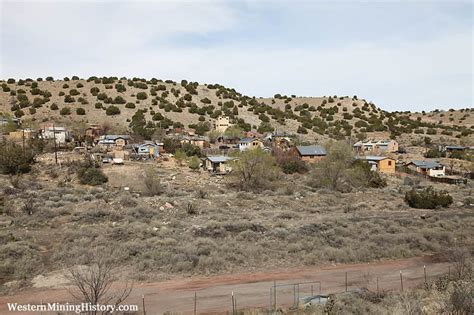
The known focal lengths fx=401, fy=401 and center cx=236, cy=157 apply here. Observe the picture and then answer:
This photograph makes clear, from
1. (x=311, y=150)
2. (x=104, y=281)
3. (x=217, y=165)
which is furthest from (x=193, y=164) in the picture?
(x=104, y=281)

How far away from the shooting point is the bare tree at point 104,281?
14211 millimetres

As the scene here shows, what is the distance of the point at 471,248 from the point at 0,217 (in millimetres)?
31355

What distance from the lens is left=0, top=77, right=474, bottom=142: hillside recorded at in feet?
263

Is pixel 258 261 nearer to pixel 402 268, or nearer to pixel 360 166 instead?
pixel 402 268

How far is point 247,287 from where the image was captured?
17.4m

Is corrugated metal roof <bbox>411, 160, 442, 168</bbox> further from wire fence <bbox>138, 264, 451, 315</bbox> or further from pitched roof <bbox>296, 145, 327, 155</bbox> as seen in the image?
wire fence <bbox>138, 264, 451, 315</bbox>

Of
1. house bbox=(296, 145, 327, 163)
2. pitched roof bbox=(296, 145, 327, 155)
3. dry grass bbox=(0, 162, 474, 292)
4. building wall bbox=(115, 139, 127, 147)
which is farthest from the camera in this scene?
pitched roof bbox=(296, 145, 327, 155)

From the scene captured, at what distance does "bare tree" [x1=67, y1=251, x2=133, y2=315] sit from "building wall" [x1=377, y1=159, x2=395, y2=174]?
51.0 m

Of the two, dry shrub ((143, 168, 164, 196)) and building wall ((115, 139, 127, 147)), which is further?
building wall ((115, 139, 127, 147))

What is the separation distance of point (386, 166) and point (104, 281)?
55439 mm

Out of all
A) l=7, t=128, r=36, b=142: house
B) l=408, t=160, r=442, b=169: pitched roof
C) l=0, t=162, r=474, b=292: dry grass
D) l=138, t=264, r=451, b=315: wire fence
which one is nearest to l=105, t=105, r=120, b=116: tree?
l=7, t=128, r=36, b=142: house

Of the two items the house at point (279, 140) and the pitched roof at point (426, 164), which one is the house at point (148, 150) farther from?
the pitched roof at point (426, 164)

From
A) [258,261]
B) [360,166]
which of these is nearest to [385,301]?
[258,261]

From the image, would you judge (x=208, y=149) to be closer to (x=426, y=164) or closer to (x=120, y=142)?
(x=120, y=142)
